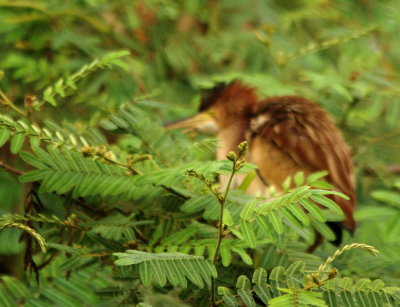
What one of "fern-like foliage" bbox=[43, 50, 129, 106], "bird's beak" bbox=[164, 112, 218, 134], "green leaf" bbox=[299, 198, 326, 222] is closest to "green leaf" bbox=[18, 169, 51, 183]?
"fern-like foliage" bbox=[43, 50, 129, 106]

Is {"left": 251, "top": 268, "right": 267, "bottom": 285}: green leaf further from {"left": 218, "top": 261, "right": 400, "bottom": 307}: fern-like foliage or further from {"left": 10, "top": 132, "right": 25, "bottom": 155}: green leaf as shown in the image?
{"left": 10, "top": 132, "right": 25, "bottom": 155}: green leaf

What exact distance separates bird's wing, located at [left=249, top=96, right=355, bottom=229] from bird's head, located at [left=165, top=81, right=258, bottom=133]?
0.37 m

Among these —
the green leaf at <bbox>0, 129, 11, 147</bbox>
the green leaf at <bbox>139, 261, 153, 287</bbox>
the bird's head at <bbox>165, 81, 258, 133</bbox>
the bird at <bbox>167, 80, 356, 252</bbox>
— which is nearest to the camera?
the green leaf at <bbox>139, 261, 153, 287</bbox>

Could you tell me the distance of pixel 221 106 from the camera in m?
2.97

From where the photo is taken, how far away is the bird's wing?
233 centimetres

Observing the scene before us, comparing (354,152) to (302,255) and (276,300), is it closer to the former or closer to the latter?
(302,255)

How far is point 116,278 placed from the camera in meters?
1.53

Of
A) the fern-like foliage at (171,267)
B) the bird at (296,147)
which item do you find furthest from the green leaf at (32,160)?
the bird at (296,147)

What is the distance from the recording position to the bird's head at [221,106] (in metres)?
2.88

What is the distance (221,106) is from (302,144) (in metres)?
0.70

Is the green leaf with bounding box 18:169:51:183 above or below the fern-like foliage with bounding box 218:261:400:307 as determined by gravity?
above

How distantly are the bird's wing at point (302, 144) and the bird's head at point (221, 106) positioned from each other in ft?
1.23

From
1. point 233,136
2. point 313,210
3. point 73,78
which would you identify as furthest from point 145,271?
point 233,136

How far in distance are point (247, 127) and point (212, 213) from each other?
1.23m
